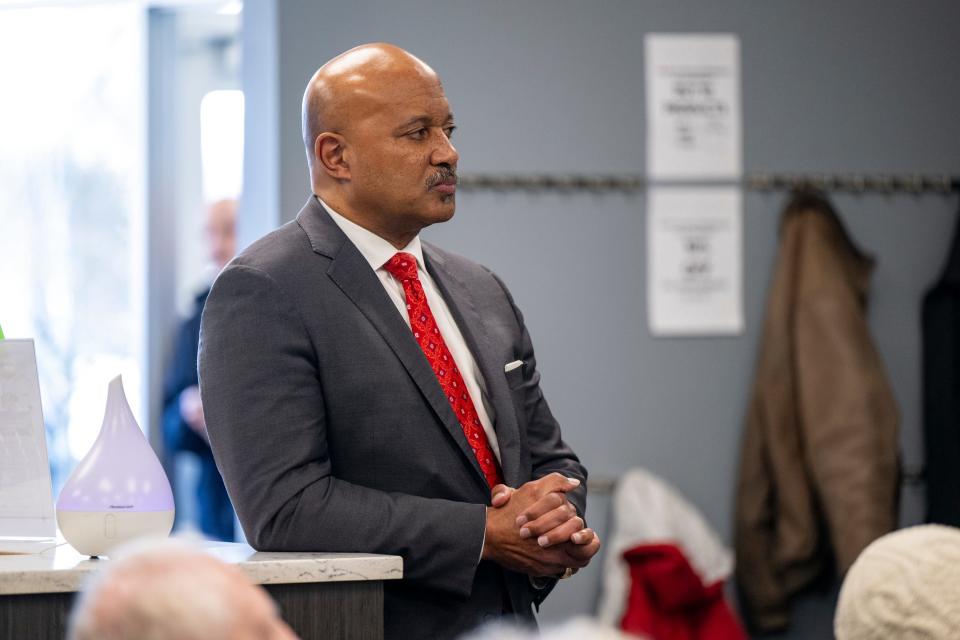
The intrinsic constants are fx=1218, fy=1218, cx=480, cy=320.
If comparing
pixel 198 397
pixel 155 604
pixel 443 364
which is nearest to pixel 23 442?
pixel 443 364

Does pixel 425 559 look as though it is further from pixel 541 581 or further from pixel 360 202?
pixel 360 202

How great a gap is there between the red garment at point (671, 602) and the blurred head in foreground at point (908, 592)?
1.93 metres

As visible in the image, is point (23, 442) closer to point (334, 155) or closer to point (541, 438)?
point (334, 155)

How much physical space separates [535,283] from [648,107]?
60 cm

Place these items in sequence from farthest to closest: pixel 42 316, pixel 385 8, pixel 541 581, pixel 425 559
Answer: pixel 42 316
pixel 385 8
pixel 541 581
pixel 425 559

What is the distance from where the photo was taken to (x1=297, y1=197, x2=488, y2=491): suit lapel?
6.08ft

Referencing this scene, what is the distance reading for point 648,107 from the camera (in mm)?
3477

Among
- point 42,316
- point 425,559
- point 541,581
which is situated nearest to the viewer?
point 425,559

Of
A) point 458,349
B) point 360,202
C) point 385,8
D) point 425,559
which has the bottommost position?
point 425,559

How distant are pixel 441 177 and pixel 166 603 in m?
1.37

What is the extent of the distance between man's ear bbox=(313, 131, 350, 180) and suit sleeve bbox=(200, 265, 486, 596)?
265 millimetres

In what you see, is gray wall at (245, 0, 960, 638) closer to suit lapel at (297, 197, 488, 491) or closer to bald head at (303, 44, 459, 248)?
bald head at (303, 44, 459, 248)

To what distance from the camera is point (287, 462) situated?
175 centimetres

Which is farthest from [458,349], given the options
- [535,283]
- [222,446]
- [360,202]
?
[535,283]
